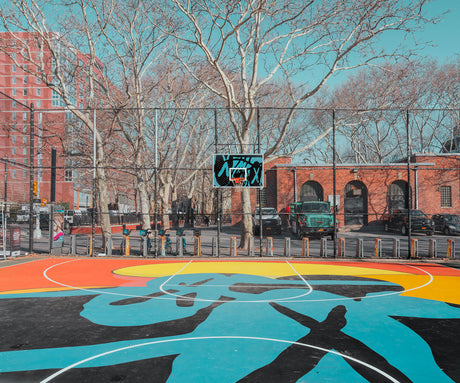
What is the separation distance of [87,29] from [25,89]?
2876 inches

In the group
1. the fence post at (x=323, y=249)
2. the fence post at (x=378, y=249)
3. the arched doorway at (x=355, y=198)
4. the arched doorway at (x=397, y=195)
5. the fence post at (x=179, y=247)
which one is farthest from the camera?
the arched doorway at (x=355, y=198)

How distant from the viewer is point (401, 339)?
224 inches

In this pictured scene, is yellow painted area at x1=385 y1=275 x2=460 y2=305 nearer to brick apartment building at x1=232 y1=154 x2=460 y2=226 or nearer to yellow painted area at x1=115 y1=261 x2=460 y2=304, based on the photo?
yellow painted area at x1=115 y1=261 x2=460 y2=304

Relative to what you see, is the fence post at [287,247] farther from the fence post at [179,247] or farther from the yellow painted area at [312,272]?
the fence post at [179,247]

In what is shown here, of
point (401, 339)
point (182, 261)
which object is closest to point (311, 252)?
point (182, 261)

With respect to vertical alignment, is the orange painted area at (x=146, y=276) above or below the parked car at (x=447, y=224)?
below

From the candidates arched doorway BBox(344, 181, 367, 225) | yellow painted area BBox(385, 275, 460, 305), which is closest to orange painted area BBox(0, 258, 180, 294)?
yellow painted area BBox(385, 275, 460, 305)

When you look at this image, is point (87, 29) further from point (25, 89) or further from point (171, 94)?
point (25, 89)

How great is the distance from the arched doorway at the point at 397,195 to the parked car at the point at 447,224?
196 inches

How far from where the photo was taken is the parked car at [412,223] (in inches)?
1026

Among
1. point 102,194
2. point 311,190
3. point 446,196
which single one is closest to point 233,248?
point 102,194

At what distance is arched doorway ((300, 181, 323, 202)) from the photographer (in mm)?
35094

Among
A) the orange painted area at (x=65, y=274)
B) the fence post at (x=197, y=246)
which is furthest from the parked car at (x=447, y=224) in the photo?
the orange painted area at (x=65, y=274)

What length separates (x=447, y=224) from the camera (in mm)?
27984
